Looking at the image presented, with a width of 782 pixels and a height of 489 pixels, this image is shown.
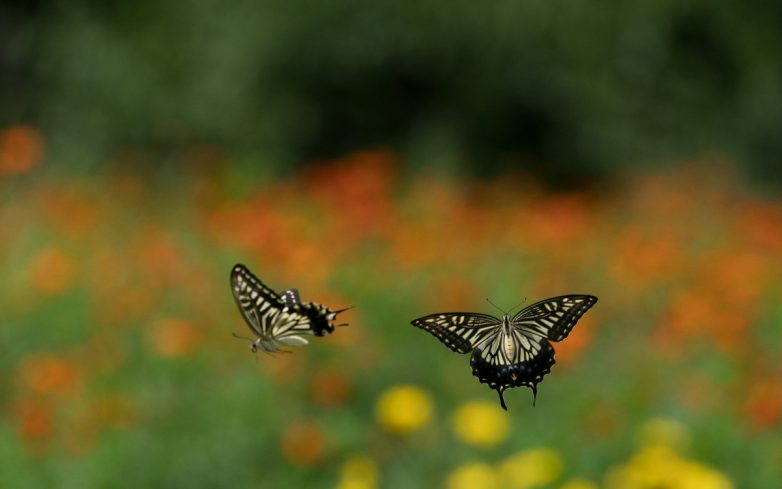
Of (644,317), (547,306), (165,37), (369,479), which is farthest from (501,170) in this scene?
(547,306)

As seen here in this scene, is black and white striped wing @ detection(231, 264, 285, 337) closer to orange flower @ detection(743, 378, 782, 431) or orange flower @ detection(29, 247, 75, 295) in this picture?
orange flower @ detection(743, 378, 782, 431)

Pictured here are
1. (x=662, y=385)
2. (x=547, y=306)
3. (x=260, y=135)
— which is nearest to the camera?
(x=547, y=306)

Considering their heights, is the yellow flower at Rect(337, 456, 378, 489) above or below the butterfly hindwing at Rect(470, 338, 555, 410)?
above

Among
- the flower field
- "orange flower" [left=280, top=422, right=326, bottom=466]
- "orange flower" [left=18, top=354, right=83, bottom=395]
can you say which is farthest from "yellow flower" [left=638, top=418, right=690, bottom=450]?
"orange flower" [left=18, top=354, right=83, bottom=395]

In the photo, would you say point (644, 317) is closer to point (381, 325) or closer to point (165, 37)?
point (381, 325)

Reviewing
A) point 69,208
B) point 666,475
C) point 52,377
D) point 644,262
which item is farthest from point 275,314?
point 69,208

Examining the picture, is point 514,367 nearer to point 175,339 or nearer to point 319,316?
point 319,316
